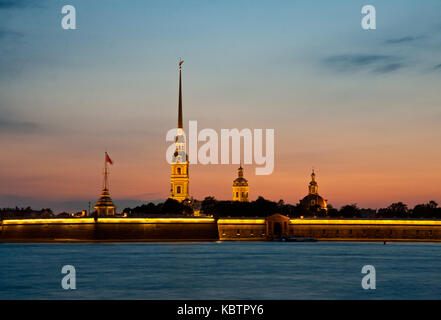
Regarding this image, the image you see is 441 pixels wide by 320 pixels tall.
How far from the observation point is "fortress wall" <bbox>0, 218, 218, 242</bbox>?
10631 cm

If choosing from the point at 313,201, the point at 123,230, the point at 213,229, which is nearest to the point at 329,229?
the point at 213,229

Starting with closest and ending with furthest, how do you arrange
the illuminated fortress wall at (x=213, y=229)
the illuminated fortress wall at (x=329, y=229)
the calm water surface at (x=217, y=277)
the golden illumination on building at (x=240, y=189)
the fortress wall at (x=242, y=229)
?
the calm water surface at (x=217, y=277), the illuminated fortress wall at (x=213, y=229), the illuminated fortress wall at (x=329, y=229), the fortress wall at (x=242, y=229), the golden illumination on building at (x=240, y=189)

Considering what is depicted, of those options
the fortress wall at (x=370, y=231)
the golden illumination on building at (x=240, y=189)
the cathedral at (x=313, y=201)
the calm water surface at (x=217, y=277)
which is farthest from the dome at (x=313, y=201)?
the calm water surface at (x=217, y=277)

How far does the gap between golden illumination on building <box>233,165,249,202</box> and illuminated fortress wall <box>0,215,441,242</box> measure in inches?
1760

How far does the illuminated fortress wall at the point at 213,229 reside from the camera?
10650 centimetres

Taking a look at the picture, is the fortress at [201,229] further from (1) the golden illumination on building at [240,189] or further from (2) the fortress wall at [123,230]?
(1) the golden illumination on building at [240,189]

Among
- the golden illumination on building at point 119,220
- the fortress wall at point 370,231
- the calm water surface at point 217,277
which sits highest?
the golden illumination on building at point 119,220

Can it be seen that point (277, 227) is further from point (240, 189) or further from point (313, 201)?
point (240, 189)

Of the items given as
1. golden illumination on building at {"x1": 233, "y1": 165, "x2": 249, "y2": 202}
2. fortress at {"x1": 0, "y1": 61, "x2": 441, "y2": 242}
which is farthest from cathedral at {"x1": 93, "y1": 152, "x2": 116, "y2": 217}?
golden illumination on building at {"x1": 233, "y1": 165, "x2": 249, "y2": 202}

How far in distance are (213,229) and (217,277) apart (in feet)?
188

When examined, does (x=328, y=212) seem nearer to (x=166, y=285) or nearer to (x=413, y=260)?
(x=413, y=260)

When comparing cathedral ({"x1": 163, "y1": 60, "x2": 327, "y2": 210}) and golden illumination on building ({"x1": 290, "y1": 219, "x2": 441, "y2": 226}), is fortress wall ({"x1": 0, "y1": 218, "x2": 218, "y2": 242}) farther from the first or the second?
cathedral ({"x1": 163, "y1": 60, "x2": 327, "y2": 210})

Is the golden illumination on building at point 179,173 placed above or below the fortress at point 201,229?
above
